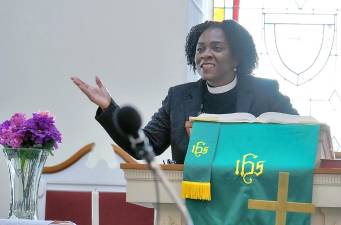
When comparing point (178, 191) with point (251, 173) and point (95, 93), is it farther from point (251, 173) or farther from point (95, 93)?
point (95, 93)

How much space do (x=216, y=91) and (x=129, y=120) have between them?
6.91 ft

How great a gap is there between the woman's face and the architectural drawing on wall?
1.99 m

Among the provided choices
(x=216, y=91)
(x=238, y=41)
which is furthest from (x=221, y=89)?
(x=238, y=41)

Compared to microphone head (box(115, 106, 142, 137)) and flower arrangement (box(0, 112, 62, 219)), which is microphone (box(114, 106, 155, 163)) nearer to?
microphone head (box(115, 106, 142, 137))

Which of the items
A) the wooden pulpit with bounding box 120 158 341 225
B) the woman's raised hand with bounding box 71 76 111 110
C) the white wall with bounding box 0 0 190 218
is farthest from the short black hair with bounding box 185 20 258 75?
the white wall with bounding box 0 0 190 218

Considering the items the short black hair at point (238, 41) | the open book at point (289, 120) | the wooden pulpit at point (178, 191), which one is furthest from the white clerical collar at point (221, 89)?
the wooden pulpit at point (178, 191)

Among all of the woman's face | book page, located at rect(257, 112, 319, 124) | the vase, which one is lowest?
the vase

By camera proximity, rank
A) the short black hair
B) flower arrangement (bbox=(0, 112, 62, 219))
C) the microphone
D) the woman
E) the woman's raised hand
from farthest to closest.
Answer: the short black hair, the woman, flower arrangement (bbox=(0, 112, 62, 219)), the woman's raised hand, the microphone

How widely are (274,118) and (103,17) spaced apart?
3.12m

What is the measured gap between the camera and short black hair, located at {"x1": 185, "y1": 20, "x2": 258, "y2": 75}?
3539mm

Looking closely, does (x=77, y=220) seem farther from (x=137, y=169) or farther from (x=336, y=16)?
(x=336, y=16)

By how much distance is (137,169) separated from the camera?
2461 mm

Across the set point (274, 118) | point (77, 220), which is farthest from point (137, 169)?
point (77, 220)

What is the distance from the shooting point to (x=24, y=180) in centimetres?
298
